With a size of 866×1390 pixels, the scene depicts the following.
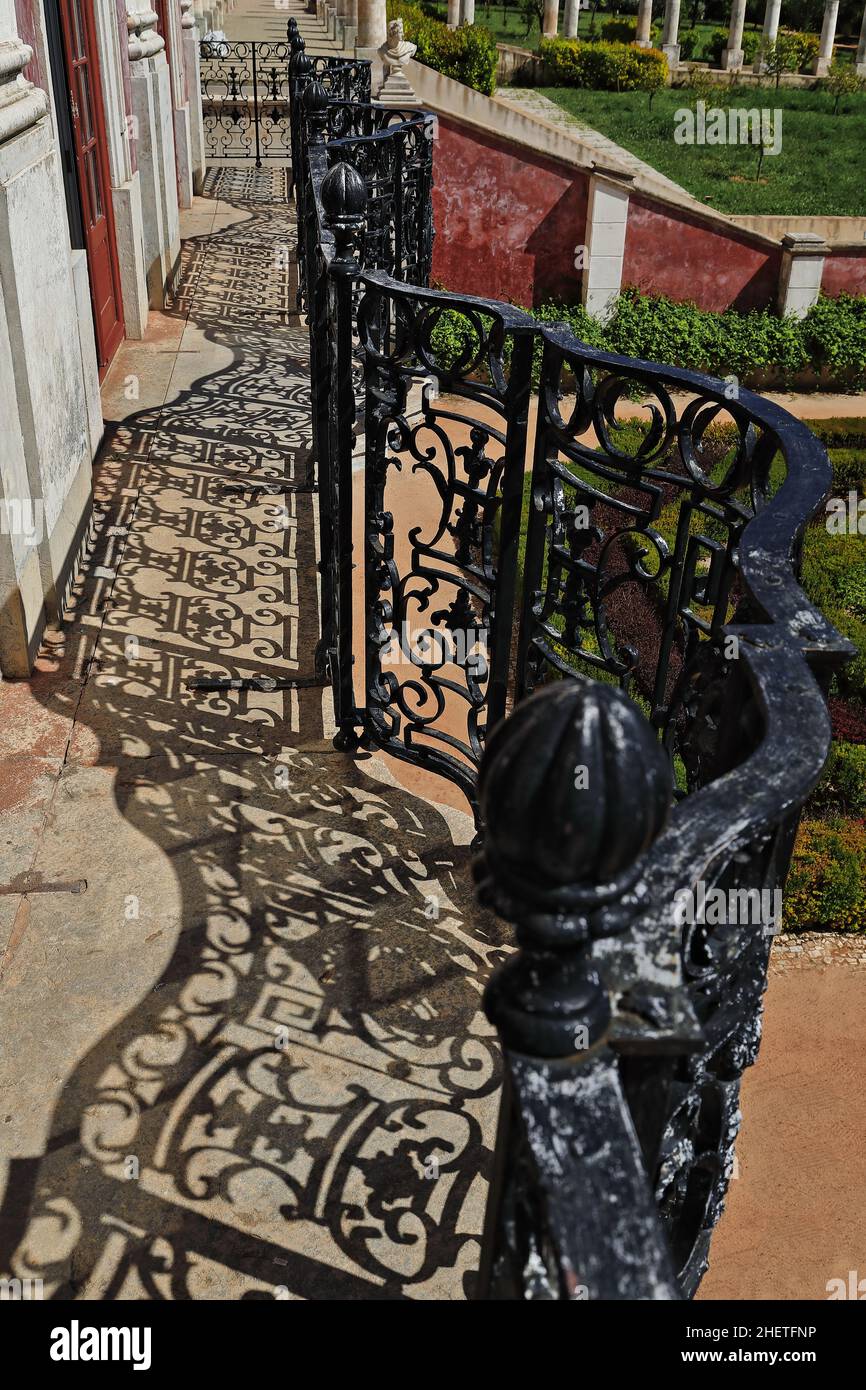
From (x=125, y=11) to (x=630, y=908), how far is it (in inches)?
441

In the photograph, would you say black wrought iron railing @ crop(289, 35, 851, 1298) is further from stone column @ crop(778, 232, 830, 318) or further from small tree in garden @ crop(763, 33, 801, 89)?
small tree in garden @ crop(763, 33, 801, 89)

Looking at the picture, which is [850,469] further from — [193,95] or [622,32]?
[622,32]

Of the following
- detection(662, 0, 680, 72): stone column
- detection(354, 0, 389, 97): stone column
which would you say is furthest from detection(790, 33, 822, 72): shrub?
detection(354, 0, 389, 97): stone column

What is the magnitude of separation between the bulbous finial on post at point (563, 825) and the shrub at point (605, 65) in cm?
4477

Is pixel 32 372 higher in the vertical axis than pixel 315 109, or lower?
lower

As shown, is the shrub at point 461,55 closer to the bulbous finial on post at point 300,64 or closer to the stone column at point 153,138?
the bulbous finial on post at point 300,64

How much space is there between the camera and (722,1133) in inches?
90.4

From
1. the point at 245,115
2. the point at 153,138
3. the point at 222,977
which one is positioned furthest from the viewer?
the point at 245,115

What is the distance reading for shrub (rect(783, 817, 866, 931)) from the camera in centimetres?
603

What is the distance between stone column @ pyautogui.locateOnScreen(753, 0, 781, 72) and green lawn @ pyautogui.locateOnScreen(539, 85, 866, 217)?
2686 millimetres

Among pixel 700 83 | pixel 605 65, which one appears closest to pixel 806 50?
pixel 700 83

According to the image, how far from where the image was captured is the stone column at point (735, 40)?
152 feet

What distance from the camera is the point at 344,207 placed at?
4809mm

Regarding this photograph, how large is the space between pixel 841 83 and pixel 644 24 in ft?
28.7
